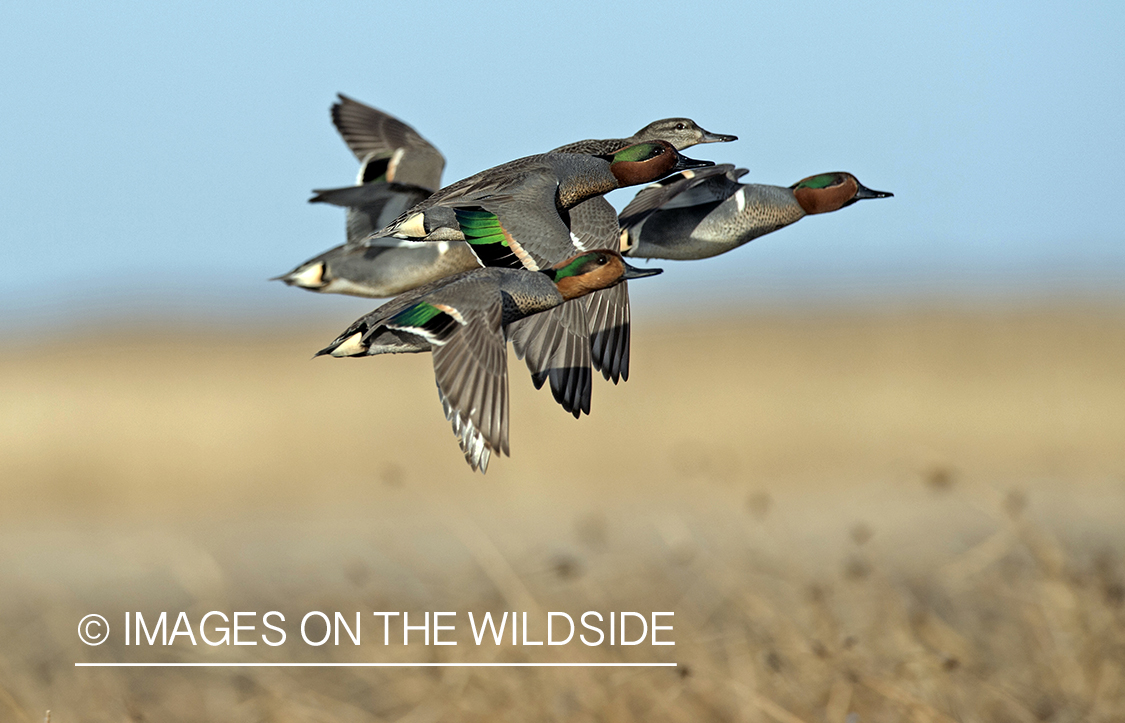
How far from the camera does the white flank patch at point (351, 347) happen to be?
2598 mm

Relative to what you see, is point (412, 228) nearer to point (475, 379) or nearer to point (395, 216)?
point (475, 379)

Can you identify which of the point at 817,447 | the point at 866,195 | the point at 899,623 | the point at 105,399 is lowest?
the point at 817,447

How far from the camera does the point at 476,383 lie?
7.48ft

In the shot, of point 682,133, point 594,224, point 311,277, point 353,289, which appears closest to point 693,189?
point 594,224

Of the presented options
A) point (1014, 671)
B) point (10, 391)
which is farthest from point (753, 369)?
point (1014, 671)

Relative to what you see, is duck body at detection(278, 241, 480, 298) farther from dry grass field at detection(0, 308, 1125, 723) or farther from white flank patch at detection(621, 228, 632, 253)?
dry grass field at detection(0, 308, 1125, 723)

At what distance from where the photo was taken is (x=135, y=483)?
1173 cm

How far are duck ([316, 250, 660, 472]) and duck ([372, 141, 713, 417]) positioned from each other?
0.08 m

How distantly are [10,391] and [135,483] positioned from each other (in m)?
2.93

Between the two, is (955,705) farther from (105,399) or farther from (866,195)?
(105,399)

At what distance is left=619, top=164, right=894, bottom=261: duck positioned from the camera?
296cm

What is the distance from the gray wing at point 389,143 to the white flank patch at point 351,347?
173 cm

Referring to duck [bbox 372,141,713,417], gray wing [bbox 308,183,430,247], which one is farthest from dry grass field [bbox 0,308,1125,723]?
duck [bbox 372,141,713,417]

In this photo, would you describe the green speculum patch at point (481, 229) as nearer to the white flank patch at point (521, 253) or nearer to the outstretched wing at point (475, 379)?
the white flank patch at point (521, 253)
